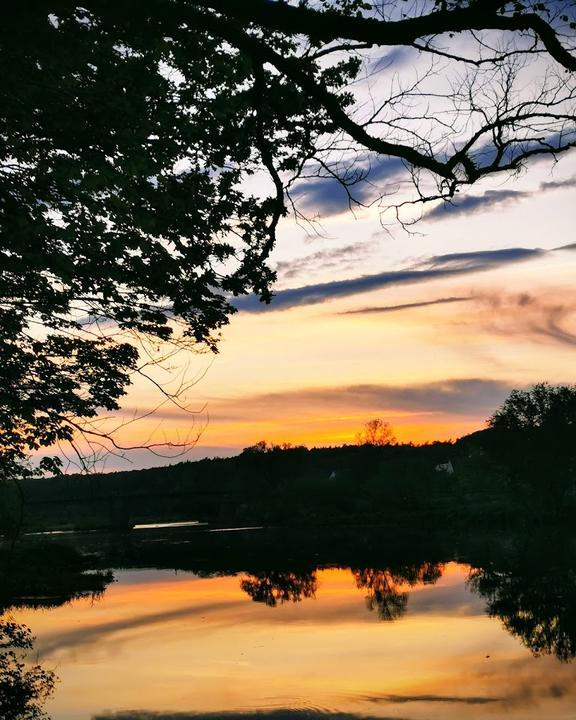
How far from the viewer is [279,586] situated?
38.9 m

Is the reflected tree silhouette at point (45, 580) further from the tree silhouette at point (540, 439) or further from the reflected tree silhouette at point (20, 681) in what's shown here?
the tree silhouette at point (540, 439)

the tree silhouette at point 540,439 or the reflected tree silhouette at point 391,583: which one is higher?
the tree silhouette at point 540,439

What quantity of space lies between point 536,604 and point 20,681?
1827cm

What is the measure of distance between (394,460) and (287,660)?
9986 cm

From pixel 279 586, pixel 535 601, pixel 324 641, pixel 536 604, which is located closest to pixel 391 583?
pixel 279 586

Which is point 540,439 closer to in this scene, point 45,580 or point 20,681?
point 45,580

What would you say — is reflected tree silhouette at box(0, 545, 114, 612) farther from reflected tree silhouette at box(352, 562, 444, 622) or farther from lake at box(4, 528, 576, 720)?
reflected tree silhouette at box(352, 562, 444, 622)

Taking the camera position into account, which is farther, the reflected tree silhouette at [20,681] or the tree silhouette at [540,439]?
the tree silhouette at [540,439]

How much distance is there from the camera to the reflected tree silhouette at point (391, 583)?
3002 cm

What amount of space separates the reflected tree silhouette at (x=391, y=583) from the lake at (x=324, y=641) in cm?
11

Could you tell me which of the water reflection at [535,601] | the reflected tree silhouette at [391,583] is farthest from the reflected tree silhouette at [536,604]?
the reflected tree silhouette at [391,583]

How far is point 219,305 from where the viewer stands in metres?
16.1

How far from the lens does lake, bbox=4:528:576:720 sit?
16469 mm

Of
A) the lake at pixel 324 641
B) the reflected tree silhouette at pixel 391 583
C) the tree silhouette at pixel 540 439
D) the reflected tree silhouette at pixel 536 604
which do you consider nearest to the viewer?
the lake at pixel 324 641
